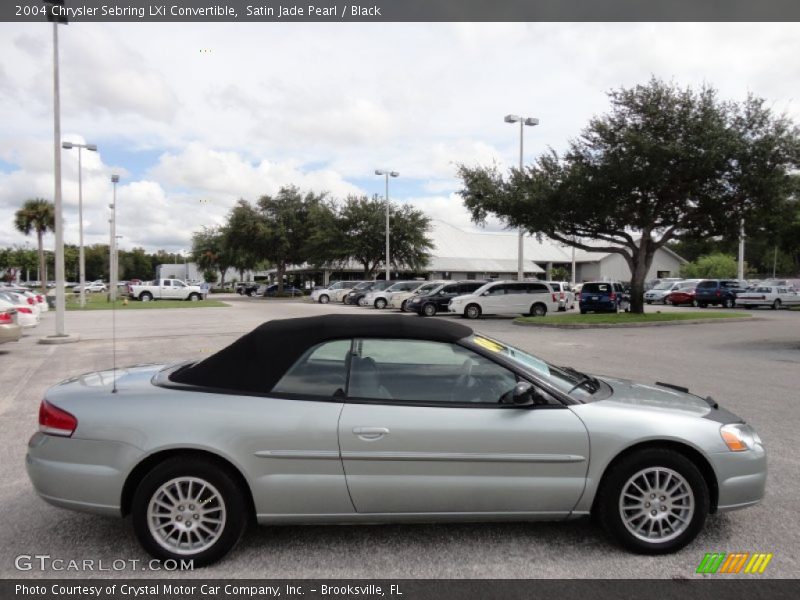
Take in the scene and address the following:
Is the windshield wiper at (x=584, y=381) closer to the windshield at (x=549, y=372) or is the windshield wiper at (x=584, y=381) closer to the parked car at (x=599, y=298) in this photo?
the windshield at (x=549, y=372)

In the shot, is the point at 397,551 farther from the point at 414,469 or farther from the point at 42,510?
the point at 42,510

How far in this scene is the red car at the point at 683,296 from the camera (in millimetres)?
38969

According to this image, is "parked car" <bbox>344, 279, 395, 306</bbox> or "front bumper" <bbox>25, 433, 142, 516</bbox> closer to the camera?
"front bumper" <bbox>25, 433, 142, 516</bbox>

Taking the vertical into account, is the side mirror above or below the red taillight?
above

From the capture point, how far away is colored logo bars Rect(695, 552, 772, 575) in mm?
3514

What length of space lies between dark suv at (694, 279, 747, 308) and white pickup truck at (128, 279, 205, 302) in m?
34.8

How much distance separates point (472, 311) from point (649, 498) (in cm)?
2350

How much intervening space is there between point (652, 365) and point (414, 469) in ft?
31.3

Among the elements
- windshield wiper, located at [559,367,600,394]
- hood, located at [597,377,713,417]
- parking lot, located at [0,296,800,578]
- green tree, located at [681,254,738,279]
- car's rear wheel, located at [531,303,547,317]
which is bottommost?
parking lot, located at [0,296,800,578]

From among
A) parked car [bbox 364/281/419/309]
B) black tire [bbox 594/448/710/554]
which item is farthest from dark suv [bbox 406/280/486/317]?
black tire [bbox 594/448/710/554]

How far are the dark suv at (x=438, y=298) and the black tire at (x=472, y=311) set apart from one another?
1.57 meters

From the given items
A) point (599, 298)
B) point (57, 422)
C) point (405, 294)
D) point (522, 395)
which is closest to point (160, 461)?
point (57, 422)

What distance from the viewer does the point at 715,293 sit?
36.9 metres

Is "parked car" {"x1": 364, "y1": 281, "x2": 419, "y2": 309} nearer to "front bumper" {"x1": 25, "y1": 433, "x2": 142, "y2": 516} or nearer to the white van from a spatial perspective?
the white van
